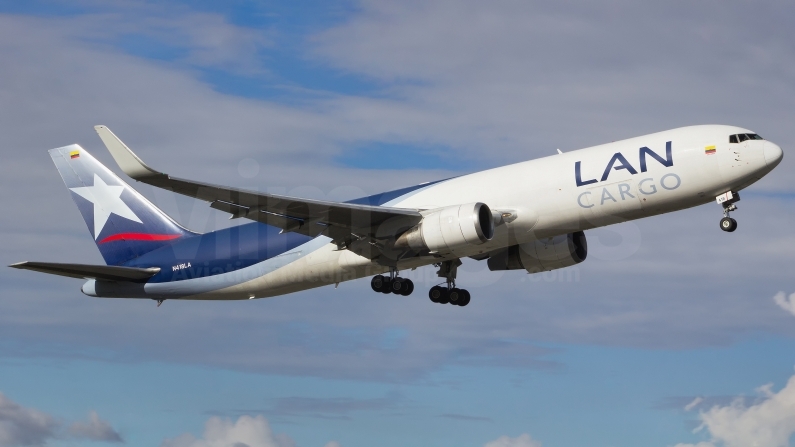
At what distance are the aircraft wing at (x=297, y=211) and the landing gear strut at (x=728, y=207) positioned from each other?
33.9ft

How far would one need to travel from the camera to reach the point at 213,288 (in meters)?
41.2

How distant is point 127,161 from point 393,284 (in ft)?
42.5

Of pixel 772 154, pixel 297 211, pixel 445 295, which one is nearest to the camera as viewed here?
pixel 772 154

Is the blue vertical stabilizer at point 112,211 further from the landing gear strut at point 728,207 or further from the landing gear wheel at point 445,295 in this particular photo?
the landing gear strut at point 728,207

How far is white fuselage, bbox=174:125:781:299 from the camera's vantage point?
1284 inches

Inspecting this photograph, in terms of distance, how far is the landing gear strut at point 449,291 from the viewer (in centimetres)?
4069

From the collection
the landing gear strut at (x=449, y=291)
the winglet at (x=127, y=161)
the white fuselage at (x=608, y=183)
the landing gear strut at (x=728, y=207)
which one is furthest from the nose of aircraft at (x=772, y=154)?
the winglet at (x=127, y=161)

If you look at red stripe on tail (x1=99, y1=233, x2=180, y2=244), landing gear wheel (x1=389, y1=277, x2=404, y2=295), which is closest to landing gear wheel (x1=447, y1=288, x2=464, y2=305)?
landing gear wheel (x1=389, y1=277, x2=404, y2=295)

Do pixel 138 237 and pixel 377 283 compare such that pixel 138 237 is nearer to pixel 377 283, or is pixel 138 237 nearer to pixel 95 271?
pixel 95 271

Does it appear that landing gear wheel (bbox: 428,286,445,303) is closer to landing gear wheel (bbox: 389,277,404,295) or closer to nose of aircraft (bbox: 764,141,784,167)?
landing gear wheel (bbox: 389,277,404,295)

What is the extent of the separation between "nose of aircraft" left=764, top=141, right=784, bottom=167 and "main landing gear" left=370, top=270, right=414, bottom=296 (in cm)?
1392

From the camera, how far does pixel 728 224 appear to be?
110 feet

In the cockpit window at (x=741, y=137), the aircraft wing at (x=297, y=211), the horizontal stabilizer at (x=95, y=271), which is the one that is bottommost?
the horizontal stabilizer at (x=95, y=271)

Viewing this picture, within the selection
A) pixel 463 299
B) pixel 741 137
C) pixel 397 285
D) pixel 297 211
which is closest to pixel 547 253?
pixel 463 299
